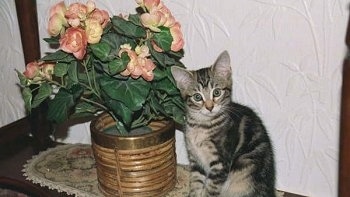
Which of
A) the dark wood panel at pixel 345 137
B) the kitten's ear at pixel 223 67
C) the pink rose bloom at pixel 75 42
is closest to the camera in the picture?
the dark wood panel at pixel 345 137

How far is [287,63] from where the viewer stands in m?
0.88

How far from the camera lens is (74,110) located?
837mm

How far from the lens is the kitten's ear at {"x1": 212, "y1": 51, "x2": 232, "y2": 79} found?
833 mm

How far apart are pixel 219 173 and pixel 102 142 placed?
22 cm

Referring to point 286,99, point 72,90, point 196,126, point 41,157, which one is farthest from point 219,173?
point 41,157

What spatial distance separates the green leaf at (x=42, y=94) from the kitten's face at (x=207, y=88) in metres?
0.23

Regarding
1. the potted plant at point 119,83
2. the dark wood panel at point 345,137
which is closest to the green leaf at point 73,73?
the potted plant at point 119,83

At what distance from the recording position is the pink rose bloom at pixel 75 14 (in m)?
0.74

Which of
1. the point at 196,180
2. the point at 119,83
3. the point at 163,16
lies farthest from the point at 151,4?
the point at 196,180

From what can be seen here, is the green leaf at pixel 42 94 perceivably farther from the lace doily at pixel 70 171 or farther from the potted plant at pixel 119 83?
the lace doily at pixel 70 171

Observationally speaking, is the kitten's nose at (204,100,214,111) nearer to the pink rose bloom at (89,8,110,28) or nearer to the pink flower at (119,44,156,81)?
the pink flower at (119,44,156,81)

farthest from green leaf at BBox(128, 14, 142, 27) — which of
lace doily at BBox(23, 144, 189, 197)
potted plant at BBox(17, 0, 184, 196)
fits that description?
lace doily at BBox(23, 144, 189, 197)

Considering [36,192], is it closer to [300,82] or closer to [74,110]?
[74,110]

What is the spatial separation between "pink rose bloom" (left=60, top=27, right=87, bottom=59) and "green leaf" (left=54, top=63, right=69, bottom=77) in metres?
0.06
